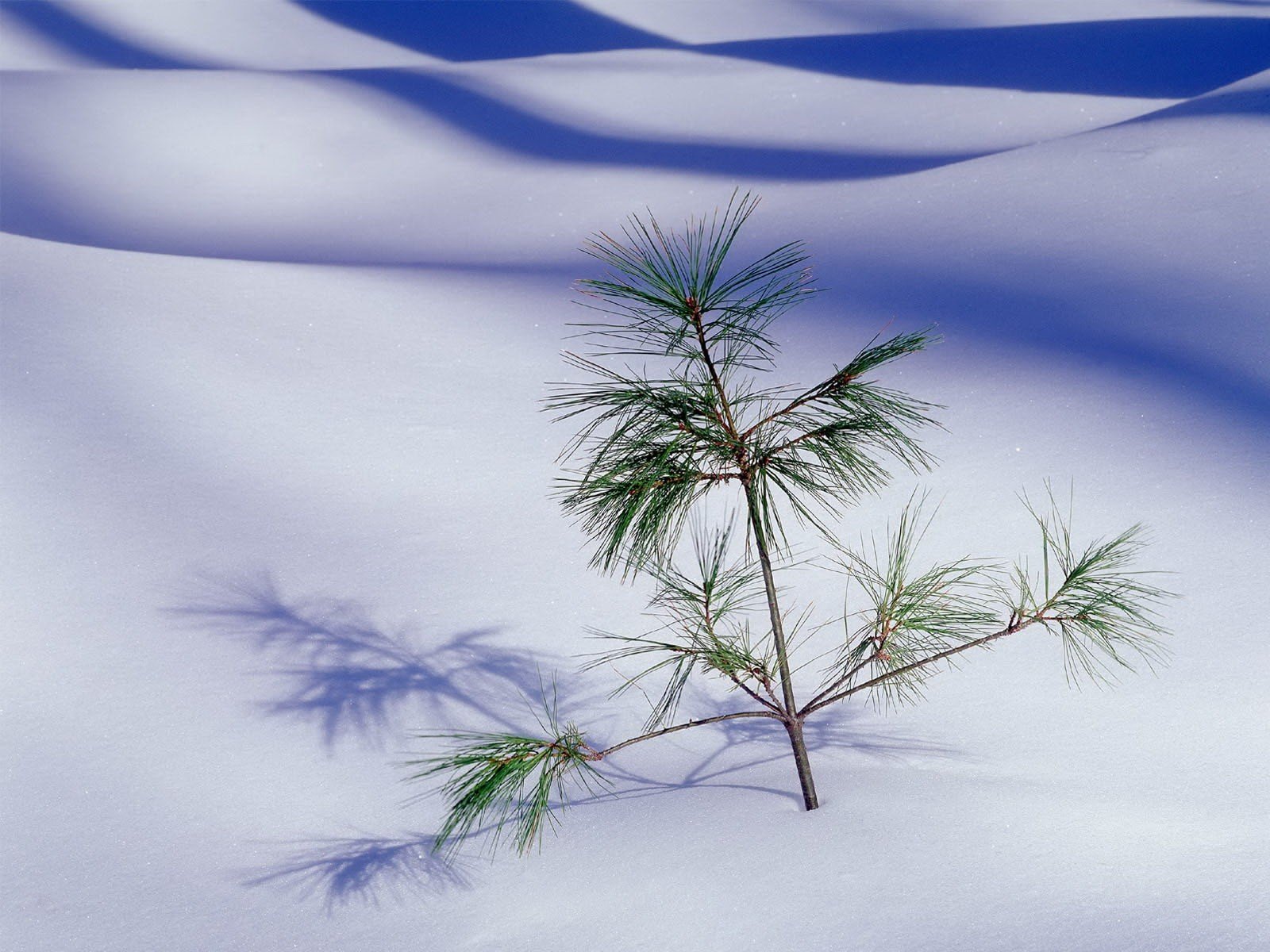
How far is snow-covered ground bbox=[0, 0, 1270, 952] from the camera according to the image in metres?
1.82

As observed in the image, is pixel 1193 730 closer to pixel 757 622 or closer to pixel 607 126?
pixel 757 622

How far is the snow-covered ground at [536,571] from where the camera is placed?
5.97ft

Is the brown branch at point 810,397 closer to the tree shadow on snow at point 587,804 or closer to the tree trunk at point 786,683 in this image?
the tree trunk at point 786,683

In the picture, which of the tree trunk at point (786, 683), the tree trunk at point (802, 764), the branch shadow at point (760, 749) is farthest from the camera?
the branch shadow at point (760, 749)

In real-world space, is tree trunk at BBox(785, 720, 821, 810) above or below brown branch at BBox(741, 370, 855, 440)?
below

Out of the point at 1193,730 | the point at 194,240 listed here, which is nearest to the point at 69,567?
the point at 1193,730

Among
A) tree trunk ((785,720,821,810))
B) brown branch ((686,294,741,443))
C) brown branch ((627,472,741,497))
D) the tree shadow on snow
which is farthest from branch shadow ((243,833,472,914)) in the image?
brown branch ((686,294,741,443))

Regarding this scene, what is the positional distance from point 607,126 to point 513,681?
6315 mm

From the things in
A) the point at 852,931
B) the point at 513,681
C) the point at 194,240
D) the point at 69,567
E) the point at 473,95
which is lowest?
the point at 852,931

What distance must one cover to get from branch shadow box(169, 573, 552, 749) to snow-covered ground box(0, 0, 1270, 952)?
0.03ft

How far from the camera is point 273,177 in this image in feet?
24.7

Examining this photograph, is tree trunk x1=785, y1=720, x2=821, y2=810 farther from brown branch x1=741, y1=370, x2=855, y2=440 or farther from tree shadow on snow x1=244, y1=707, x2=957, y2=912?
brown branch x1=741, y1=370, x2=855, y2=440

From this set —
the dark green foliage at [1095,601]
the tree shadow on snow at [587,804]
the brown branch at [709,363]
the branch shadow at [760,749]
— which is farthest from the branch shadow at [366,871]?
the dark green foliage at [1095,601]

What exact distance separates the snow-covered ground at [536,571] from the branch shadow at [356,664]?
0.03 feet
